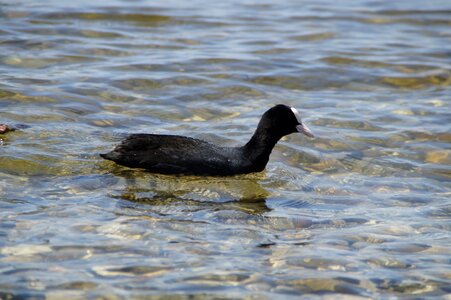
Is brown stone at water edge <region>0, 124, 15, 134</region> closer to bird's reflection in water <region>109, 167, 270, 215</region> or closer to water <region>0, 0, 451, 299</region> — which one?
water <region>0, 0, 451, 299</region>

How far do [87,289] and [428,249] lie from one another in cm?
282

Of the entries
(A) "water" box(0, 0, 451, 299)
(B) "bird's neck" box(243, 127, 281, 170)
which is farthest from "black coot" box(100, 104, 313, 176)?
(A) "water" box(0, 0, 451, 299)

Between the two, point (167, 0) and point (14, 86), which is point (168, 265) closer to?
point (14, 86)

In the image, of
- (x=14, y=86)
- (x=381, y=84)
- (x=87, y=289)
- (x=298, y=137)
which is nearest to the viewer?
(x=87, y=289)

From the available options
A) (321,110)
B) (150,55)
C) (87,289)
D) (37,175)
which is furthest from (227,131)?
(87,289)

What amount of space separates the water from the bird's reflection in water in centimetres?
3

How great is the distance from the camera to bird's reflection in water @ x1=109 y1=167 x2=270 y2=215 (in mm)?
8070

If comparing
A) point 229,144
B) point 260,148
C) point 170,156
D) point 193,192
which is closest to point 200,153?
point 170,156

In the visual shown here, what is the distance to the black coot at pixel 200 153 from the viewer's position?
878 centimetres

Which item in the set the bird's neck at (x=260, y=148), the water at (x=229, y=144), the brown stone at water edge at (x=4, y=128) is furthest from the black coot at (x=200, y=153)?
the brown stone at water edge at (x=4, y=128)

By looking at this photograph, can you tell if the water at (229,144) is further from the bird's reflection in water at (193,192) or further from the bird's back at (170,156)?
the bird's back at (170,156)

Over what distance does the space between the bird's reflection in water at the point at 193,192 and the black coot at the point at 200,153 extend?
9 centimetres

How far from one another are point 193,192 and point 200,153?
50 centimetres

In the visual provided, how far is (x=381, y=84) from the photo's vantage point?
1315cm
